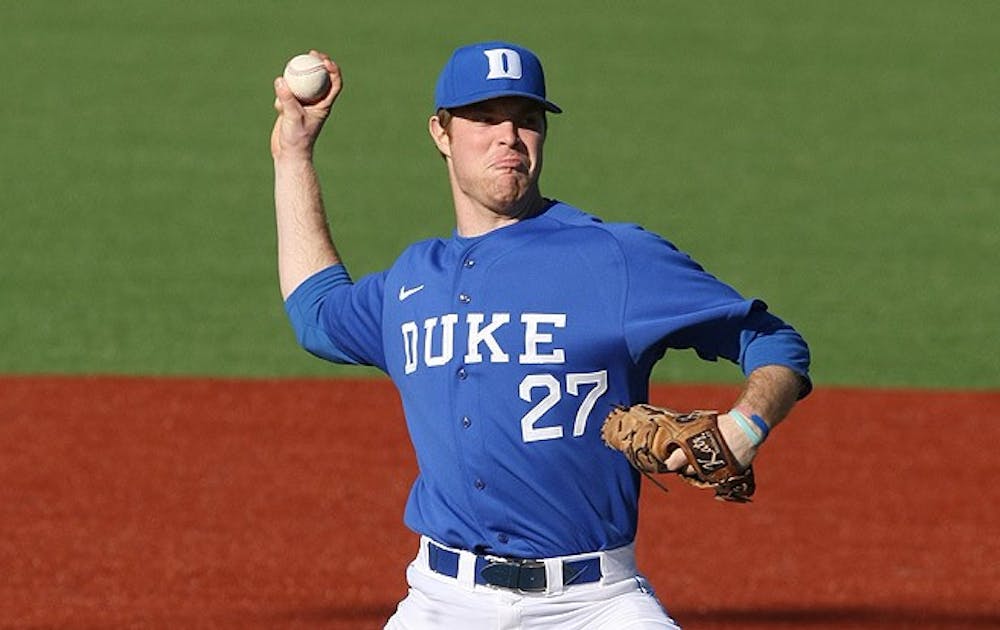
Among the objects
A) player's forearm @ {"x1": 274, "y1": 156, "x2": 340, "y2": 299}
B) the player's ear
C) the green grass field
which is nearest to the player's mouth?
the player's ear

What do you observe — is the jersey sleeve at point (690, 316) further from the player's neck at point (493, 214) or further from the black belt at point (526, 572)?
the black belt at point (526, 572)

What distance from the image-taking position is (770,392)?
13.8ft

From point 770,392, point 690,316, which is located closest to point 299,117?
point 690,316

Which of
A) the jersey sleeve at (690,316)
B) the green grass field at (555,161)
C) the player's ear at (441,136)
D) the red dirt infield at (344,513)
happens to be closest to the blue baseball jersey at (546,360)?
the jersey sleeve at (690,316)

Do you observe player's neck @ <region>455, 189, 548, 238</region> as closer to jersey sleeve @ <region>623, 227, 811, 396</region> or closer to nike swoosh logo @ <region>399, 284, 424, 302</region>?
nike swoosh logo @ <region>399, 284, 424, 302</region>

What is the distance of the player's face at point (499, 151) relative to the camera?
4.67 metres

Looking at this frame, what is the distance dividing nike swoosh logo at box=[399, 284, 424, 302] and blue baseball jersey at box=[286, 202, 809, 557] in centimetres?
3

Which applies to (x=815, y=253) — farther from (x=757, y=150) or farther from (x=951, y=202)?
(x=757, y=150)

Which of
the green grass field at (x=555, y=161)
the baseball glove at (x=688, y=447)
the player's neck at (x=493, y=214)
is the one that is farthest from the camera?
the green grass field at (x=555, y=161)

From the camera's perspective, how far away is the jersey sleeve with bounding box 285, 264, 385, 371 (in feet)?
16.5

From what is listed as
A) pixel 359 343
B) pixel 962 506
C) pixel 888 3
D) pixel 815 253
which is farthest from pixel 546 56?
pixel 359 343

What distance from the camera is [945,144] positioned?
1986 centimetres

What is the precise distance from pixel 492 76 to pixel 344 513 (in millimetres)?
4897

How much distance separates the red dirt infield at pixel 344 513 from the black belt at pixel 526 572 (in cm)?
311
